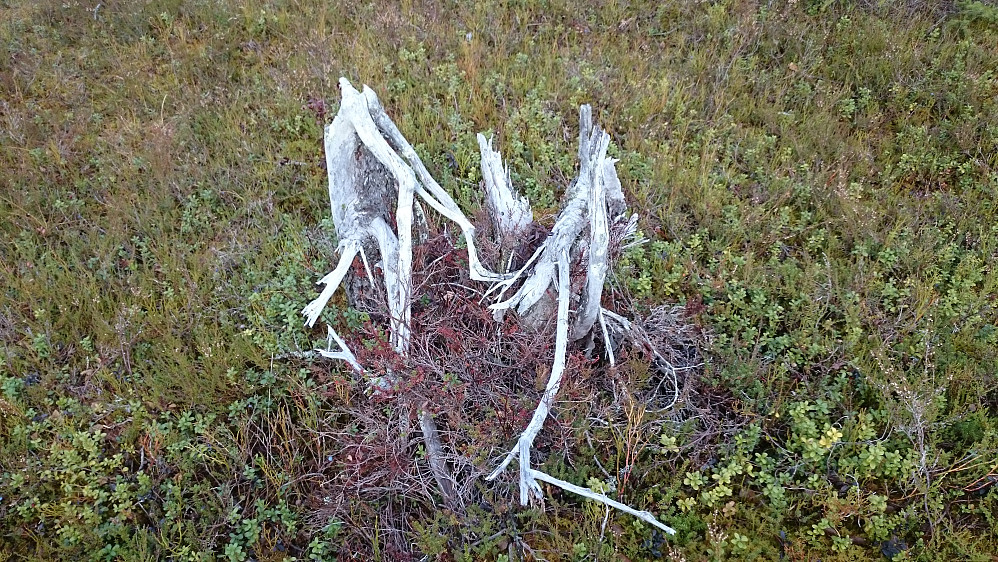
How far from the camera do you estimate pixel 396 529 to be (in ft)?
11.5

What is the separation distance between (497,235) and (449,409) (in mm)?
1292

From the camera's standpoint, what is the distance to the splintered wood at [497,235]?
11.4ft

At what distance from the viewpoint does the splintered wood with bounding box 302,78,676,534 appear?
346 cm

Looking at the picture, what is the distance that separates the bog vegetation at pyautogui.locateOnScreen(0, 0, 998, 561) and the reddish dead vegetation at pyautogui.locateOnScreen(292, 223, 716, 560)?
32 mm

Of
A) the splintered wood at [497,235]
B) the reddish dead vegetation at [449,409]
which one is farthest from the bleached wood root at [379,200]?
the reddish dead vegetation at [449,409]

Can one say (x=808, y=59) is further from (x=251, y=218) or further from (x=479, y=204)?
(x=251, y=218)

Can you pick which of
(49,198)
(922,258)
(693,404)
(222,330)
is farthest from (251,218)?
(922,258)

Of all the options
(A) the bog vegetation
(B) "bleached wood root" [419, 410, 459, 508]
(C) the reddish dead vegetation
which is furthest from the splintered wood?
(A) the bog vegetation

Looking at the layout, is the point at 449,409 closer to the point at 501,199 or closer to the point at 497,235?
the point at 497,235

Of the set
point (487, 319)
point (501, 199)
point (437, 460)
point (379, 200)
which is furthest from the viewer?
point (379, 200)

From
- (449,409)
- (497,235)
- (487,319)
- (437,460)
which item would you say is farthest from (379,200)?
(437,460)

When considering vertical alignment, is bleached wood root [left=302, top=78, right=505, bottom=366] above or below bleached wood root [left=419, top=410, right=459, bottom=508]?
above

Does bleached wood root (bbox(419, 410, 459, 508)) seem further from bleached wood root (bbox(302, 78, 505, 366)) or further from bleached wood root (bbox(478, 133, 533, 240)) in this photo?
bleached wood root (bbox(478, 133, 533, 240))

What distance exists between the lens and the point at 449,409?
12.0 ft
